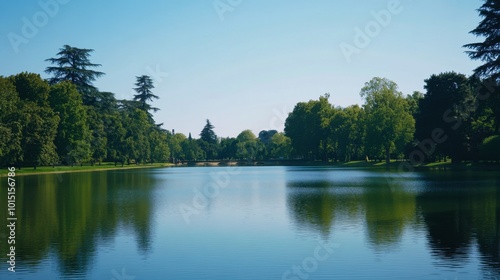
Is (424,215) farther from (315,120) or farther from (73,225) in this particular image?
(315,120)

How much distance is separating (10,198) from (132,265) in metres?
20.0

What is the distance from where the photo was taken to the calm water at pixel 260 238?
12703mm

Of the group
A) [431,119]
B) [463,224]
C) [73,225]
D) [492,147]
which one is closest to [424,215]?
[463,224]

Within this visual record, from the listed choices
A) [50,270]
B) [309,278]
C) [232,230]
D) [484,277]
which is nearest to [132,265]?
[50,270]

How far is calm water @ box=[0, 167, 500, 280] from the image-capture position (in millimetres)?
12703

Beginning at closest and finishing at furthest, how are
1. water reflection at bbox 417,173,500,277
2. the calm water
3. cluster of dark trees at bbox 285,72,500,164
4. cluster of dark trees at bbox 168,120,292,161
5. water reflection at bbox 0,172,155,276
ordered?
the calm water < water reflection at bbox 417,173,500,277 < water reflection at bbox 0,172,155,276 < cluster of dark trees at bbox 285,72,500,164 < cluster of dark trees at bbox 168,120,292,161

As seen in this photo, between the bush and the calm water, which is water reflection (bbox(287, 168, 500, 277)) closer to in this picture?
the calm water

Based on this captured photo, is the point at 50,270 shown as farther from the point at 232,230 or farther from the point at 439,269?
the point at 439,269

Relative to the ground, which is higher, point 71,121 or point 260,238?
point 71,121

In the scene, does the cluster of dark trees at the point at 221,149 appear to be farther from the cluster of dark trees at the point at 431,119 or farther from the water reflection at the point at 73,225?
the water reflection at the point at 73,225

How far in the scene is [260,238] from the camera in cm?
1739

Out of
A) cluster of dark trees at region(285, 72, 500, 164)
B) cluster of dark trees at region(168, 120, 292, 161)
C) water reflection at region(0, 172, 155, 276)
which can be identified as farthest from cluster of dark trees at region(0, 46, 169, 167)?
cluster of dark trees at region(168, 120, 292, 161)

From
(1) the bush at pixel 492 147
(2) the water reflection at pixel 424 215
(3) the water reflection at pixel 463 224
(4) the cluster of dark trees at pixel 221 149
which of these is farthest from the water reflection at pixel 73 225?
(4) the cluster of dark trees at pixel 221 149

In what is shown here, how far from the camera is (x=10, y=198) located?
30.1 meters
